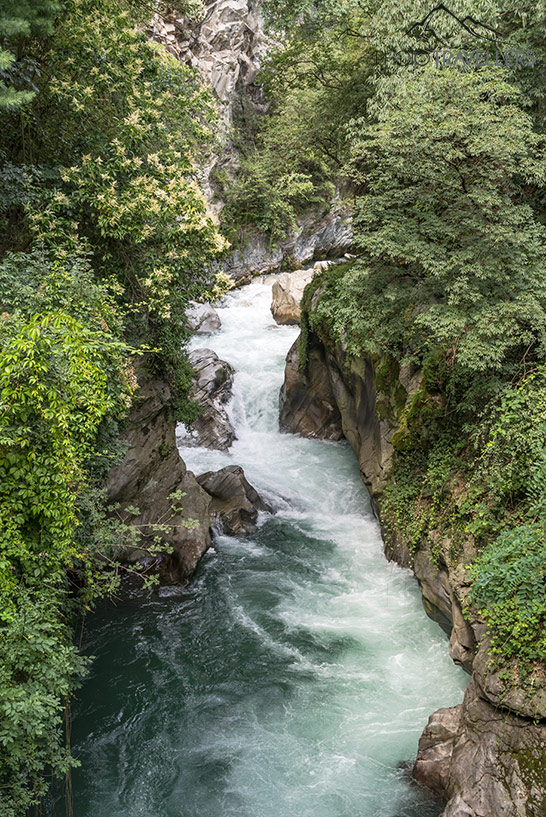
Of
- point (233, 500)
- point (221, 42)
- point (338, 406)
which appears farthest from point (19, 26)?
point (221, 42)

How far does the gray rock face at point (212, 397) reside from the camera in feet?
55.7

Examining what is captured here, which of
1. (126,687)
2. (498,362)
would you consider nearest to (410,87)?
(498,362)

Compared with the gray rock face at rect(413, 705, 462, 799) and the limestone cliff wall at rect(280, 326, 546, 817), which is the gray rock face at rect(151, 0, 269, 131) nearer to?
the limestone cliff wall at rect(280, 326, 546, 817)

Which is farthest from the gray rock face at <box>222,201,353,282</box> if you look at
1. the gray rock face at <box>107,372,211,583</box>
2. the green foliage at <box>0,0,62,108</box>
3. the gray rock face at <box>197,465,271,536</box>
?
the green foliage at <box>0,0,62,108</box>

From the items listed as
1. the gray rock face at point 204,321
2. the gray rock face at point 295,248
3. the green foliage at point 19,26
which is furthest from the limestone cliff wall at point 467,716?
the gray rock face at point 295,248

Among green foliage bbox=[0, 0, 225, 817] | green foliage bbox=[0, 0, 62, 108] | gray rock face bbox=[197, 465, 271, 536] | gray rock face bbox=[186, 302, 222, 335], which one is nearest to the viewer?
→ green foliage bbox=[0, 0, 225, 817]

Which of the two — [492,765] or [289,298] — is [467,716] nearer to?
[492,765]

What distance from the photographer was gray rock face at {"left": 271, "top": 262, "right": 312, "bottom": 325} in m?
23.1

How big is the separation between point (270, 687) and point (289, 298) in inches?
685

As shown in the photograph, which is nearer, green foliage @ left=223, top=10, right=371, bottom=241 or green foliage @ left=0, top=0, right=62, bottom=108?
green foliage @ left=0, top=0, right=62, bottom=108

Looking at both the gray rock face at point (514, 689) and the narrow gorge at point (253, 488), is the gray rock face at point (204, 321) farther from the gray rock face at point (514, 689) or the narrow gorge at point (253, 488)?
the gray rock face at point (514, 689)

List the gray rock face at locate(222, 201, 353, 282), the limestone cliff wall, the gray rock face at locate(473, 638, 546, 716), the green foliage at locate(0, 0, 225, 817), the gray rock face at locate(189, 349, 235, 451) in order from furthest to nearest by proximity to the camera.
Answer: the gray rock face at locate(222, 201, 353, 282), the gray rock face at locate(189, 349, 235, 451), the gray rock face at locate(473, 638, 546, 716), the limestone cliff wall, the green foliage at locate(0, 0, 225, 817)

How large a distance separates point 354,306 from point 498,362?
342 centimetres

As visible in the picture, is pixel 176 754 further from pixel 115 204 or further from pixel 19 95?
pixel 19 95
